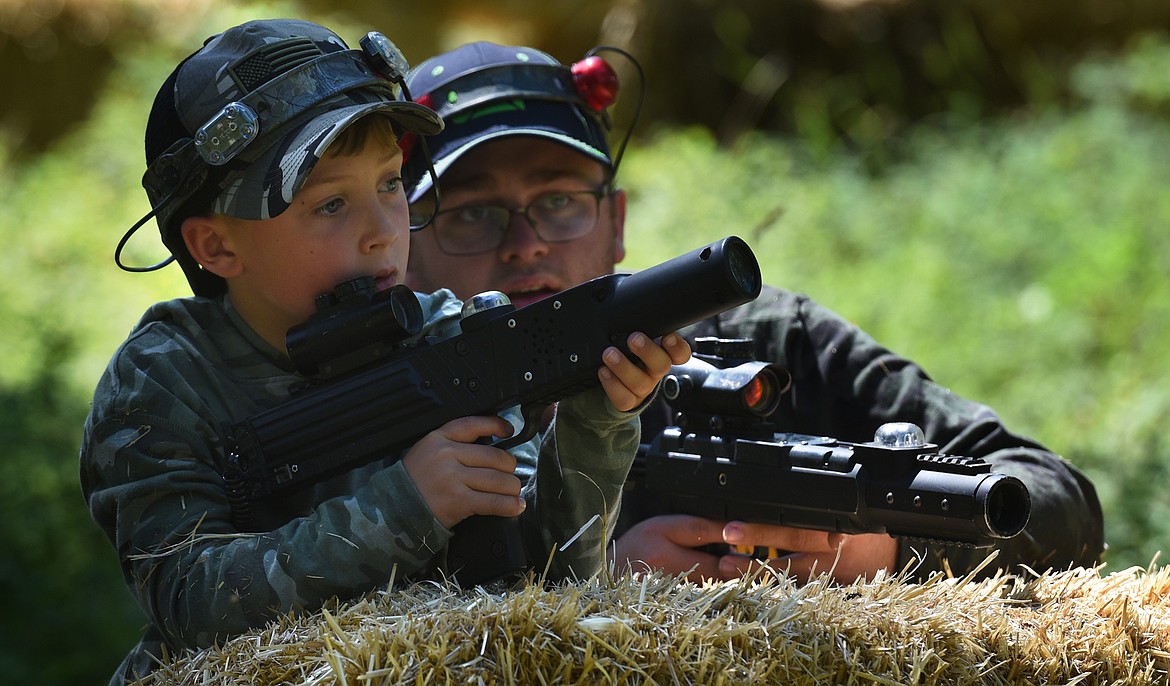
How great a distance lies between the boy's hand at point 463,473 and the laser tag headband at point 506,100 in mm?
1336

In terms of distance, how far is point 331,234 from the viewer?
2.72 meters

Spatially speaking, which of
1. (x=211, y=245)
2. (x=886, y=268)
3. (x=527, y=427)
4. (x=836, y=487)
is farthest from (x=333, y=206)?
(x=886, y=268)

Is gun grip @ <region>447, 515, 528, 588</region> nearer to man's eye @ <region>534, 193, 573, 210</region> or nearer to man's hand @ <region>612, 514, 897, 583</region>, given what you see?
man's hand @ <region>612, 514, 897, 583</region>

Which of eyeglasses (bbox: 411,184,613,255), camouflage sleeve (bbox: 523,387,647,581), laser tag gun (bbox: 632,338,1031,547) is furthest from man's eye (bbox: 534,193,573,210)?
camouflage sleeve (bbox: 523,387,647,581)

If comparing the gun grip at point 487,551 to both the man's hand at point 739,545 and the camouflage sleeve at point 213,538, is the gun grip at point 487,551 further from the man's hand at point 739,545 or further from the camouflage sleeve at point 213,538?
the man's hand at point 739,545

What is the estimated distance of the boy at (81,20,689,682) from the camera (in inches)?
96.6

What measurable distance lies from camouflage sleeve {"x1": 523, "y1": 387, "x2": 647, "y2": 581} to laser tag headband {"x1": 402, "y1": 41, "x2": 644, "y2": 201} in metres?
1.29

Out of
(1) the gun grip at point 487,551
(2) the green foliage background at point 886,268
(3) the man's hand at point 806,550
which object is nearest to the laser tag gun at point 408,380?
(1) the gun grip at point 487,551

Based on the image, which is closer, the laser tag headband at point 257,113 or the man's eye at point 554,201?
the laser tag headband at point 257,113

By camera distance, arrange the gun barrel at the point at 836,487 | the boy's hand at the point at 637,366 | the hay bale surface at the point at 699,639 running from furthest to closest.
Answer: the gun barrel at the point at 836,487, the boy's hand at the point at 637,366, the hay bale surface at the point at 699,639

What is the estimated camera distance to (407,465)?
2.51 m

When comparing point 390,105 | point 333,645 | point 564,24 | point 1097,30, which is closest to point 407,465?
point 333,645

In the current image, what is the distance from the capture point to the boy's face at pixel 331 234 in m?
2.72

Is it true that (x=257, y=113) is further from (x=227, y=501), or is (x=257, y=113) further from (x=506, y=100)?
(x=506, y=100)
